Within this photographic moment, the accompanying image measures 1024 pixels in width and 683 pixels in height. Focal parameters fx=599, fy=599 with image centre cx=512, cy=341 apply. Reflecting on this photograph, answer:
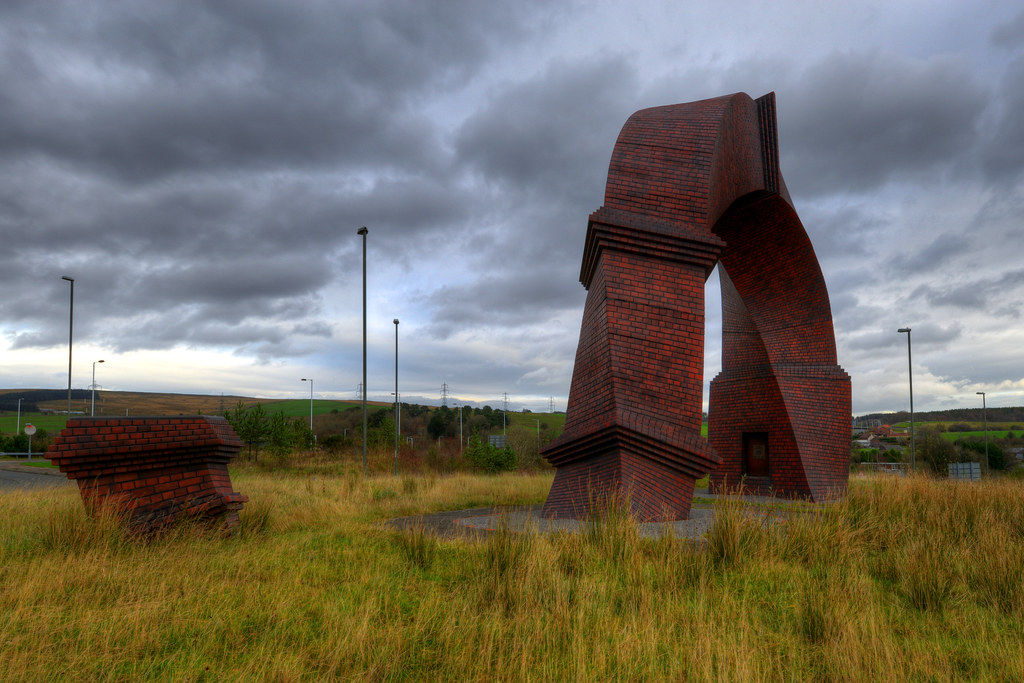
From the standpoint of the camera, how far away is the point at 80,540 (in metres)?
5.59

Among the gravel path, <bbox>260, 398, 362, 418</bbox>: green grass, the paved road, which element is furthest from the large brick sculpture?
<bbox>260, 398, 362, 418</bbox>: green grass

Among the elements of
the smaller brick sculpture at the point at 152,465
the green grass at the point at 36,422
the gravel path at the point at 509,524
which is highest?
the smaller brick sculpture at the point at 152,465

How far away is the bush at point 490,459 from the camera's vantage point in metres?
26.6

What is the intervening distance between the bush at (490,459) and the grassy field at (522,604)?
1979 centimetres

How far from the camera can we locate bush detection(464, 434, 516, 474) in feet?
87.4

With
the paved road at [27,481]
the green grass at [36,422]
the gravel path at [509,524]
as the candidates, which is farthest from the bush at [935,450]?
the green grass at [36,422]

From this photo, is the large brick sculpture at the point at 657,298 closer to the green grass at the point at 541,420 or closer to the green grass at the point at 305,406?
the green grass at the point at 541,420

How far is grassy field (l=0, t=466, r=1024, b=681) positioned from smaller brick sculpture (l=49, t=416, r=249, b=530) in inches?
12.3

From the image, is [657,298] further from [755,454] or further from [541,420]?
[541,420]

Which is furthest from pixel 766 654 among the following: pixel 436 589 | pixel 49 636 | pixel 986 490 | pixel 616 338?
pixel 986 490

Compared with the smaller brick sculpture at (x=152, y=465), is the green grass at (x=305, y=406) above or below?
below

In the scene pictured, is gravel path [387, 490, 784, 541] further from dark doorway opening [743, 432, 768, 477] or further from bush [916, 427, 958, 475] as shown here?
bush [916, 427, 958, 475]

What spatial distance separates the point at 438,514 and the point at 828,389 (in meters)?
9.93

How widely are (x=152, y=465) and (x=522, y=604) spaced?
183 inches
